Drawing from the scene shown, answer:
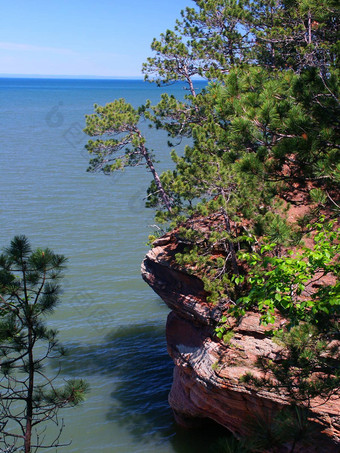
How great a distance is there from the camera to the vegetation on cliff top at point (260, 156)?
830 cm

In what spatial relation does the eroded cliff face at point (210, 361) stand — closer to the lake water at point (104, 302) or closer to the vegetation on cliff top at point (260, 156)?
the vegetation on cliff top at point (260, 156)

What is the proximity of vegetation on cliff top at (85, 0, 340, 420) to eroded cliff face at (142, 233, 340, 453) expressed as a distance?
0.67 metres

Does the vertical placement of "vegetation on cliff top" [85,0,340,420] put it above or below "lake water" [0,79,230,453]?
above

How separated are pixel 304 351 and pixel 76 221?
23709mm

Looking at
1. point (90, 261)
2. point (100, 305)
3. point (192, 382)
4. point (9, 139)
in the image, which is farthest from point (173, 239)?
point (9, 139)

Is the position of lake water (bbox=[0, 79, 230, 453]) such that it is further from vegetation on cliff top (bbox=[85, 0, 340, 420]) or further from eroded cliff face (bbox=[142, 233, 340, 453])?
vegetation on cliff top (bbox=[85, 0, 340, 420])

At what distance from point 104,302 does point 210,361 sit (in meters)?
11.1

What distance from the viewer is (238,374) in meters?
11.1

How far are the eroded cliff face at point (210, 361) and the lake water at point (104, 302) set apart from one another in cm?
173

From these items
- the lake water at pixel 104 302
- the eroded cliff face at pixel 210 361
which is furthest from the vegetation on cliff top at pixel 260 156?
the lake water at pixel 104 302

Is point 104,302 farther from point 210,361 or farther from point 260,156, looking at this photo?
point 260,156

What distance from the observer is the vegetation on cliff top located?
830 centimetres

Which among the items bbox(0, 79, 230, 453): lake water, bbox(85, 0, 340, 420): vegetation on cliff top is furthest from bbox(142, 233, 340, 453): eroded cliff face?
bbox(0, 79, 230, 453): lake water

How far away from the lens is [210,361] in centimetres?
1165
